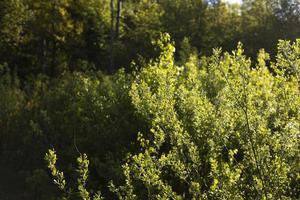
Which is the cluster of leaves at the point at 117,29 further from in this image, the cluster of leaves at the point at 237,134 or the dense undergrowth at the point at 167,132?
the cluster of leaves at the point at 237,134

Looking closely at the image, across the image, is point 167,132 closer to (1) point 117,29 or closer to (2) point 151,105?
(2) point 151,105

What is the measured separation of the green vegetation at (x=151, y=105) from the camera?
371cm

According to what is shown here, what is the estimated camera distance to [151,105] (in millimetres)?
4133

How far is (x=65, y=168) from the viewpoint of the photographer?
26.6 feet

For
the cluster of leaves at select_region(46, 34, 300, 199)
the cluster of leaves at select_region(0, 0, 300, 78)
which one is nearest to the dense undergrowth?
the cluster of leaves at select_region(46, 34, 300, 199)

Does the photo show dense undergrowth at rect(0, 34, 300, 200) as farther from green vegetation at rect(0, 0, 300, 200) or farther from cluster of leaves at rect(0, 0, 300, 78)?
Answer: cluster of leaves at rect(0, 0, 300, 78)

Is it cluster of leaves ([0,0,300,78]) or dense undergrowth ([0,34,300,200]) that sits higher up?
cluster of leaves ([0,0,300,78])

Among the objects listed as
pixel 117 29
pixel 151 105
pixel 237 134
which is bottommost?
pixel 237 134

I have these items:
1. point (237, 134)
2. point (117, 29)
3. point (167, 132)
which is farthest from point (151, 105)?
point (117, 29)

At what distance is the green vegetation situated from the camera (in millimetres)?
3711

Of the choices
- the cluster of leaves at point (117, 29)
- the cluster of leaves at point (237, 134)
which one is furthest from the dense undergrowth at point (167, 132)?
the cluster of leaves at point (117, 29)

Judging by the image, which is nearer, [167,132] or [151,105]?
[167,132]

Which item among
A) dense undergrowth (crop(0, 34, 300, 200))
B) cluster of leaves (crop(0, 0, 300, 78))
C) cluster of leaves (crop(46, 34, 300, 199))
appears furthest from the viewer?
cluster of leaves (crop(0, 0, 300, 78))

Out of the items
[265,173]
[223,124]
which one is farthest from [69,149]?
[265,173]
